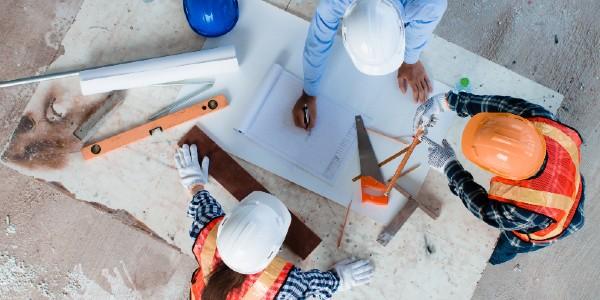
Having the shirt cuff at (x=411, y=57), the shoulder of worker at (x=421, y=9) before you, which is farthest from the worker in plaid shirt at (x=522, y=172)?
the shoulder of worker at (x=421, y=9)

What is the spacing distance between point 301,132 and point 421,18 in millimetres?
666

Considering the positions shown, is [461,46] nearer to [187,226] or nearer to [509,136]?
[509,136]

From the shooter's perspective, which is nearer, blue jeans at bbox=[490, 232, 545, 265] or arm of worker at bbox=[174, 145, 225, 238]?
arm of worker at bbox=[174, 145, 225, 238]

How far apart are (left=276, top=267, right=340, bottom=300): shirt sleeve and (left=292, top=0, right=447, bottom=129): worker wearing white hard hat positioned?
60cm

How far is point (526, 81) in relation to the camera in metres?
2.04

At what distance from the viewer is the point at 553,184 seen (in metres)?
1.50

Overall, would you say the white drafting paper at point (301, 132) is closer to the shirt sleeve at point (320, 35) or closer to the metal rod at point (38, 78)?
the shirt sleeve at point (320, 35)

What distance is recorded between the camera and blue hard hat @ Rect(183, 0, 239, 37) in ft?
6.33

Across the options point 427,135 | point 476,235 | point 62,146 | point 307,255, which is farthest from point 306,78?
point 62,146

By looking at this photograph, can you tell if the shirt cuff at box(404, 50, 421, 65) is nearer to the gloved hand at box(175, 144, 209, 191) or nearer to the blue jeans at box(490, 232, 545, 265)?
the blue jeans at box(490, 232, 545, 265)

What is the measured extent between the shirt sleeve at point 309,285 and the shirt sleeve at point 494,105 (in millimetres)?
810

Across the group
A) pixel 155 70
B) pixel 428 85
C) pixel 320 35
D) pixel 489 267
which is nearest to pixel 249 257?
pixel 320 35

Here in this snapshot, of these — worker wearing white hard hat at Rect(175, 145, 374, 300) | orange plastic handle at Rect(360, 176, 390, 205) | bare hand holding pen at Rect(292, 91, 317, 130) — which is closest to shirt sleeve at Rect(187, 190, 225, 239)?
worker wearing white hard hat at Rect(175, 145, 374, 300)

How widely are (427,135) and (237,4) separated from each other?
981 mm
